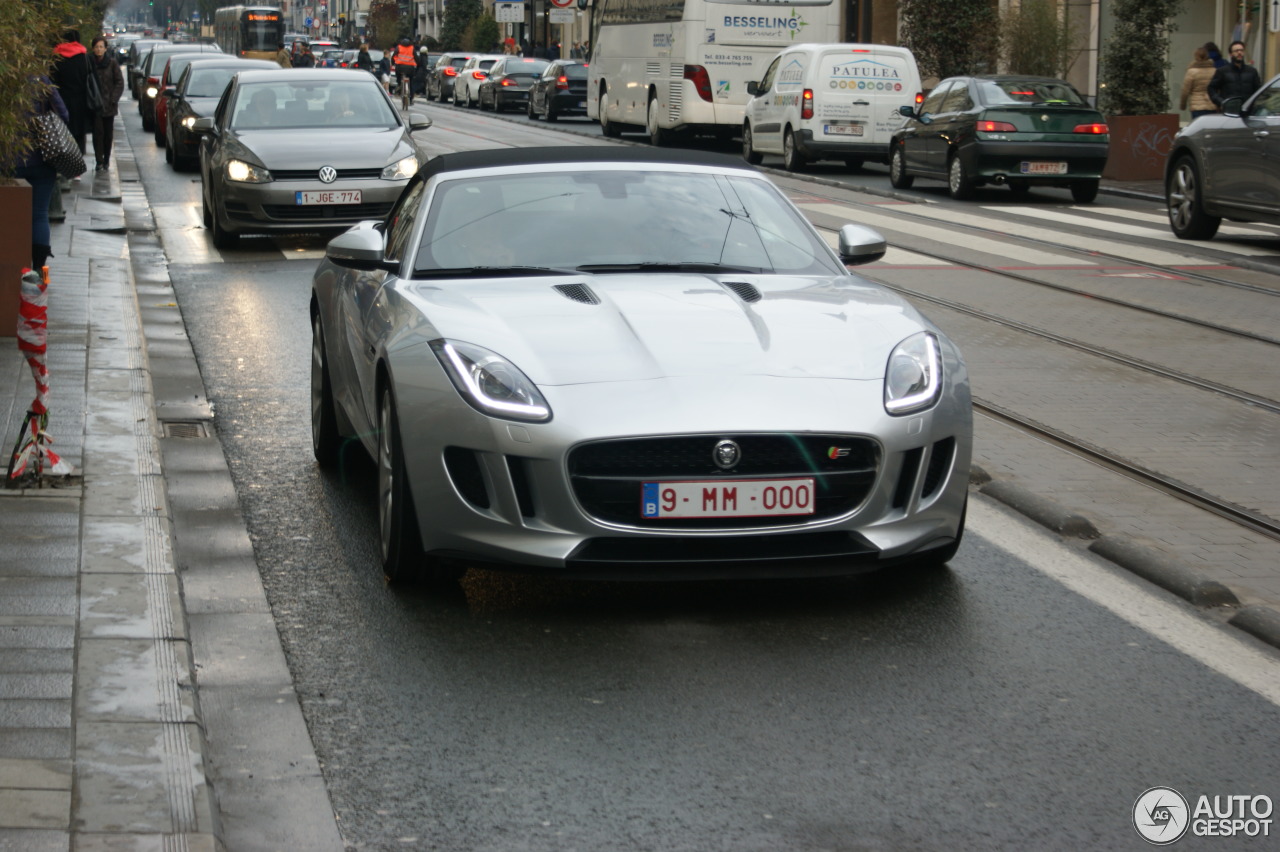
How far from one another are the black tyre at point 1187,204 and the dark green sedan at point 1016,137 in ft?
12.3

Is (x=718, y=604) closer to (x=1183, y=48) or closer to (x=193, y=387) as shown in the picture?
(x=193, y=387)

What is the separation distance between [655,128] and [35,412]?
2779cm

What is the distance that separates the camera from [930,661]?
499 centimetres

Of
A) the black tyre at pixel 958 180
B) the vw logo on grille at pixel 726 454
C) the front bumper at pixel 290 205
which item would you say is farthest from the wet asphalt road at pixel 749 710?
the black tyre at pixel 958 180

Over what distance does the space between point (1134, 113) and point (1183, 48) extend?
8.46m

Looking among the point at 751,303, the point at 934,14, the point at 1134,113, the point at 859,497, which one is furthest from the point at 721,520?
the point at 934,14

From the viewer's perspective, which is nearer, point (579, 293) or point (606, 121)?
point (579, 293)

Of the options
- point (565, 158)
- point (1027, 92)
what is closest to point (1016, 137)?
point (1027, 92)

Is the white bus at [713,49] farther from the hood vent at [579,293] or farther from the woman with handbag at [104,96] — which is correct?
the hood vent at [579,293]

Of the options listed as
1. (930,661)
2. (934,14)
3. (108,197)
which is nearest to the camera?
(930,661)

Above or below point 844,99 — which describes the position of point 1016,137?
below

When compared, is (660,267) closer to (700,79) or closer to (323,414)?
(323,414)

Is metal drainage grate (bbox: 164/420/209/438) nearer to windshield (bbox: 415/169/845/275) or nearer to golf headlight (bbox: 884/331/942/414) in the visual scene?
windshield (bbox: 415/169/845/275)

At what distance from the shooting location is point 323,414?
7516 mm
